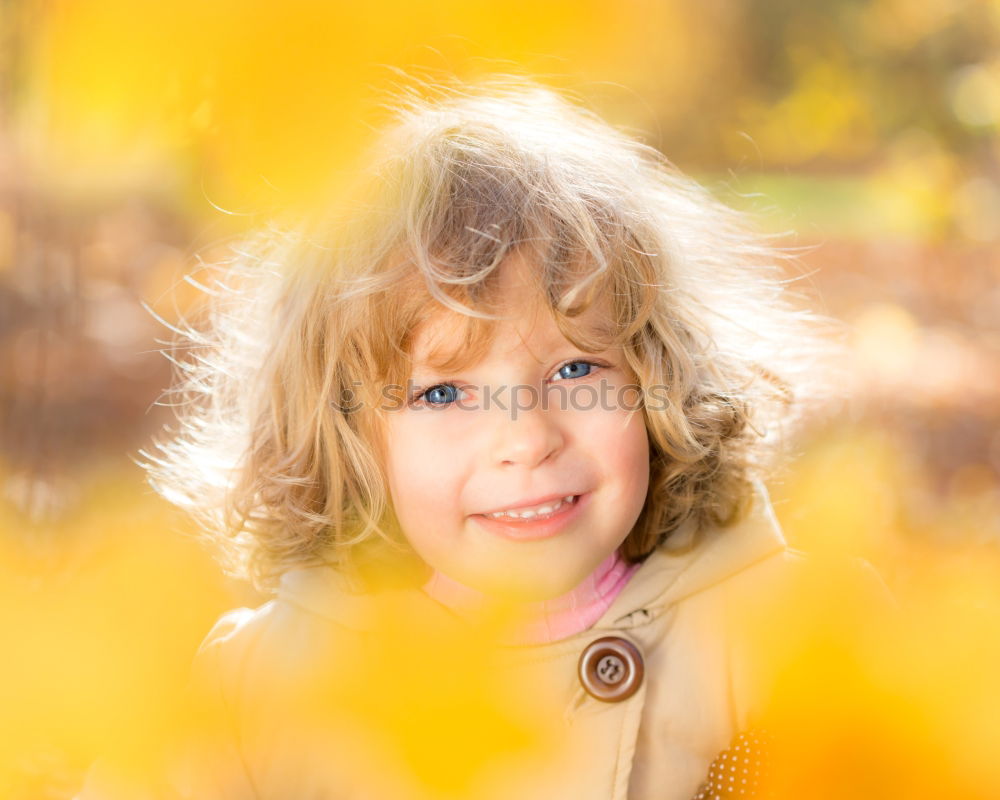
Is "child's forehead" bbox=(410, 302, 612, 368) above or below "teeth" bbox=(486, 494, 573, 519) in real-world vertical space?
above

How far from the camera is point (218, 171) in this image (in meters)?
2.42

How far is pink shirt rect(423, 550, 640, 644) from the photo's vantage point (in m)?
1.61

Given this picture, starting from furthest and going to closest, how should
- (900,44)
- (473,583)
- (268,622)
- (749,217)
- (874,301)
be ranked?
(900,44) < (874,301) < (749,217) < (268,622) < (473,583)

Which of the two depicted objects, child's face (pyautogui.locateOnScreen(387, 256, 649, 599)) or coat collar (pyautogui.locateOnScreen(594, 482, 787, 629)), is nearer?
child's face (pyautogui.locateOnScreen(387, 256, 649, 599))

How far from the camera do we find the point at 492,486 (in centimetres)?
146

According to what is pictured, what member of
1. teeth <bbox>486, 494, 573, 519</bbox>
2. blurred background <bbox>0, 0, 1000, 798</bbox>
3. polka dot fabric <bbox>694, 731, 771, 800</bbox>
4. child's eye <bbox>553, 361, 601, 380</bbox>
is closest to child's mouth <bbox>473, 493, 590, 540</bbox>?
teeth <bbox>486, 494, 573, 519</bbox>

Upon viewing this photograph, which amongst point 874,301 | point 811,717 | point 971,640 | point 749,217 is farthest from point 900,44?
point 811,717

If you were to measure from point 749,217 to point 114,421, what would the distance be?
2236 millimetres

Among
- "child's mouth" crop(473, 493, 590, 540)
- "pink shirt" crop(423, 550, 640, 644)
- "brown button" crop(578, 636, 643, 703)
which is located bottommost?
"brown button" crop(578, 636, 643, 703)

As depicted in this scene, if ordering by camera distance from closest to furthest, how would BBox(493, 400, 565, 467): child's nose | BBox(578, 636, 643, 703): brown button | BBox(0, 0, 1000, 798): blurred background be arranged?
BBox(493, 400, 565, 467): child's nose < BBox(578, 636, 643, 703): brown button < BBox(0, 0, 1000, 798): blurred background

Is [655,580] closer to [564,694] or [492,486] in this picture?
[564,694]

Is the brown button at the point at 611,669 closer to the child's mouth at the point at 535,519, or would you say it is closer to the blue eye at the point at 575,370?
the child's mouth at the point at 535,519

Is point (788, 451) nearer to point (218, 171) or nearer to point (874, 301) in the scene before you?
point (218, 171)

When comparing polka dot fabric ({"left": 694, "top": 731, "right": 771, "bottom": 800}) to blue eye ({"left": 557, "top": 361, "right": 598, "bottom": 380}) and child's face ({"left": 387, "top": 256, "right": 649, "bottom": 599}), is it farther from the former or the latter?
blue eye ({"left": 557, "top": 361, "right": 598, "bottom": 380})
